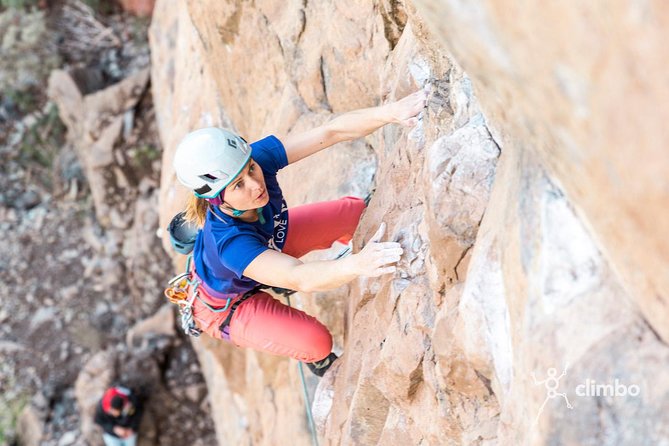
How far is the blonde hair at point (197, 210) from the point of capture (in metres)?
3.67

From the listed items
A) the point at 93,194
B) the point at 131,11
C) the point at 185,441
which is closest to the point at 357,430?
the point at 185,441

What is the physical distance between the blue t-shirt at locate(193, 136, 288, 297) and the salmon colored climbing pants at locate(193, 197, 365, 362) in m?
0.17

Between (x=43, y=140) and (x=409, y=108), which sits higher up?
(x=409, y=108)

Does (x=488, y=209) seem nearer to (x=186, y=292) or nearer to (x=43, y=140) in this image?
(x=186, y=292)

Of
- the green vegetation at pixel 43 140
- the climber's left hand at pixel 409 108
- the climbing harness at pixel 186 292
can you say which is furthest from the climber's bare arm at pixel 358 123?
the green vegetation at pixel 43 140

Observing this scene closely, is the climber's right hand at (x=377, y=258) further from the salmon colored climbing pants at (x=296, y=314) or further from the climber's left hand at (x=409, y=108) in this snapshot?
the salmon colored climbing pants at (x=296, y=314)

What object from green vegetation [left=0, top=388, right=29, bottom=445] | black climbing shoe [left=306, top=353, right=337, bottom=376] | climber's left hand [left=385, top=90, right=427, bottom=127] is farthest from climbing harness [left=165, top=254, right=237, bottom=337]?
green vegetation [left=0, top=388, right=29, bottom=445]

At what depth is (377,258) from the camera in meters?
3.09

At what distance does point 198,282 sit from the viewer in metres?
3.98

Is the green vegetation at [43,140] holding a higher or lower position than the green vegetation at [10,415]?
higher

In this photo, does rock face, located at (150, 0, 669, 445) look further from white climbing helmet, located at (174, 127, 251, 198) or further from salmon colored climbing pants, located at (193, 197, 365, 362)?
white climbing helmet, located at (174, 127, 251, 198)

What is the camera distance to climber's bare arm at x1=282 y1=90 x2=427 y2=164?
3432 mm

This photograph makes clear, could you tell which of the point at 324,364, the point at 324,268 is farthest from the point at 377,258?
the point at 324,364

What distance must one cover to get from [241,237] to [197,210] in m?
0.42
